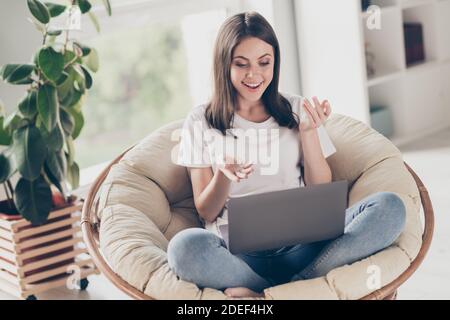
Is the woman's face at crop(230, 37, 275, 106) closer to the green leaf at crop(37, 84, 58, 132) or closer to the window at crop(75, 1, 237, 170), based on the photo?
the green leaf at crop(37, 84, 58, 132)

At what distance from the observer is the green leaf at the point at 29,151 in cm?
248

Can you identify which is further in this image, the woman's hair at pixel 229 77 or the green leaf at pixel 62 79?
the green leaf at pixel 62 79

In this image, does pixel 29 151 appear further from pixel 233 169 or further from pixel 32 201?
pixel 233 169

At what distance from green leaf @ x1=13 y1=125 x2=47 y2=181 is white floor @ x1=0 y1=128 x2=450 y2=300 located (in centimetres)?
50

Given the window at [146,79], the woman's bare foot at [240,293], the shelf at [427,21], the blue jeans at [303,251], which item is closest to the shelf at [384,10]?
the shelf at [427,21]

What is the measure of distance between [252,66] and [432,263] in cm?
105

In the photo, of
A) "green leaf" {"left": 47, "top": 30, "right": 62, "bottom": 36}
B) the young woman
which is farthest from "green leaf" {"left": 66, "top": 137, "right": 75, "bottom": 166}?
the young woman

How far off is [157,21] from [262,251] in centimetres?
190

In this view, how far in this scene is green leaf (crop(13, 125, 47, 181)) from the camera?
8.15 feet

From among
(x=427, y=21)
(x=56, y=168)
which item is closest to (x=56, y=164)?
(x=56, y=168)

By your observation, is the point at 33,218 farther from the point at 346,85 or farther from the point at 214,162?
the point at 346,85

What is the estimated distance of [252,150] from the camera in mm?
2094

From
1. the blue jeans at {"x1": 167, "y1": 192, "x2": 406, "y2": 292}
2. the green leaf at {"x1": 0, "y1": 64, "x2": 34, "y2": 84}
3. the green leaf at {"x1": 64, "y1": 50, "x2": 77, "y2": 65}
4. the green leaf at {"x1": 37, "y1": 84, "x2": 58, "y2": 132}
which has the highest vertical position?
the green leaf at {"x1": 64, "y1": 50, "x2": 77, "y2": 65}

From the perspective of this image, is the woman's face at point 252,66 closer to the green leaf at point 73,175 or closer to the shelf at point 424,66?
the green leaf at point 73,175
